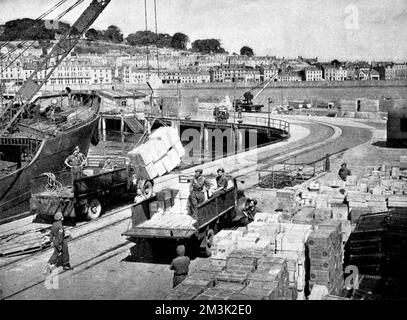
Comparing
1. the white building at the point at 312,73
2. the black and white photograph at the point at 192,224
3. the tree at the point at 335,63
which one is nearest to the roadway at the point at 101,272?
the black and white photograph at the point at 192,224

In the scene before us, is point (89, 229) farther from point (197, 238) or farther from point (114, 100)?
point (114, 100)

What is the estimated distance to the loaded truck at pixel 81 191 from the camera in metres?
16.3

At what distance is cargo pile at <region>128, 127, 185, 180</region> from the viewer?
18.7 metres

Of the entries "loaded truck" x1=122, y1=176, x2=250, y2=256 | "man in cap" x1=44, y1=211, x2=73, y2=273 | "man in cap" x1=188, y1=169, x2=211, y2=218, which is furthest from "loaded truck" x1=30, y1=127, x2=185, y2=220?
"man in cap" x1=188, y1=169, x2=211, y2=218

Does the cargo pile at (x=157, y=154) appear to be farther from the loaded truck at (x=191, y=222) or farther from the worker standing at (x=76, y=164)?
the loaded truck at (x=191, y=222)

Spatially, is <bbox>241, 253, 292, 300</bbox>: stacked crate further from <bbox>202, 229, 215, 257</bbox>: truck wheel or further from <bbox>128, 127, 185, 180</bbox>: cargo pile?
<bbox>128, 127, 185, 180</bbox>: cargo pile

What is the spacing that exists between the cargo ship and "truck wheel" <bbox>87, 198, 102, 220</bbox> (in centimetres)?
442

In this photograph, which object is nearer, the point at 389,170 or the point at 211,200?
the point at 211,200

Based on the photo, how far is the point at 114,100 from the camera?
229 ft

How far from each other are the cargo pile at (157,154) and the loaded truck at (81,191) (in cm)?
29

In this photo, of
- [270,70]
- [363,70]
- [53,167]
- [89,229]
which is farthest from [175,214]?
[270,70]

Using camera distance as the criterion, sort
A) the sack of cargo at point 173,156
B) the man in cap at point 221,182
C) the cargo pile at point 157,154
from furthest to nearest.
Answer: the sack of cargo at point 173,156 → the cargo pile at point 157,154 → the man in cap at point 221,182

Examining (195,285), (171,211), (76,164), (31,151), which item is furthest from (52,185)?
(195,285)
